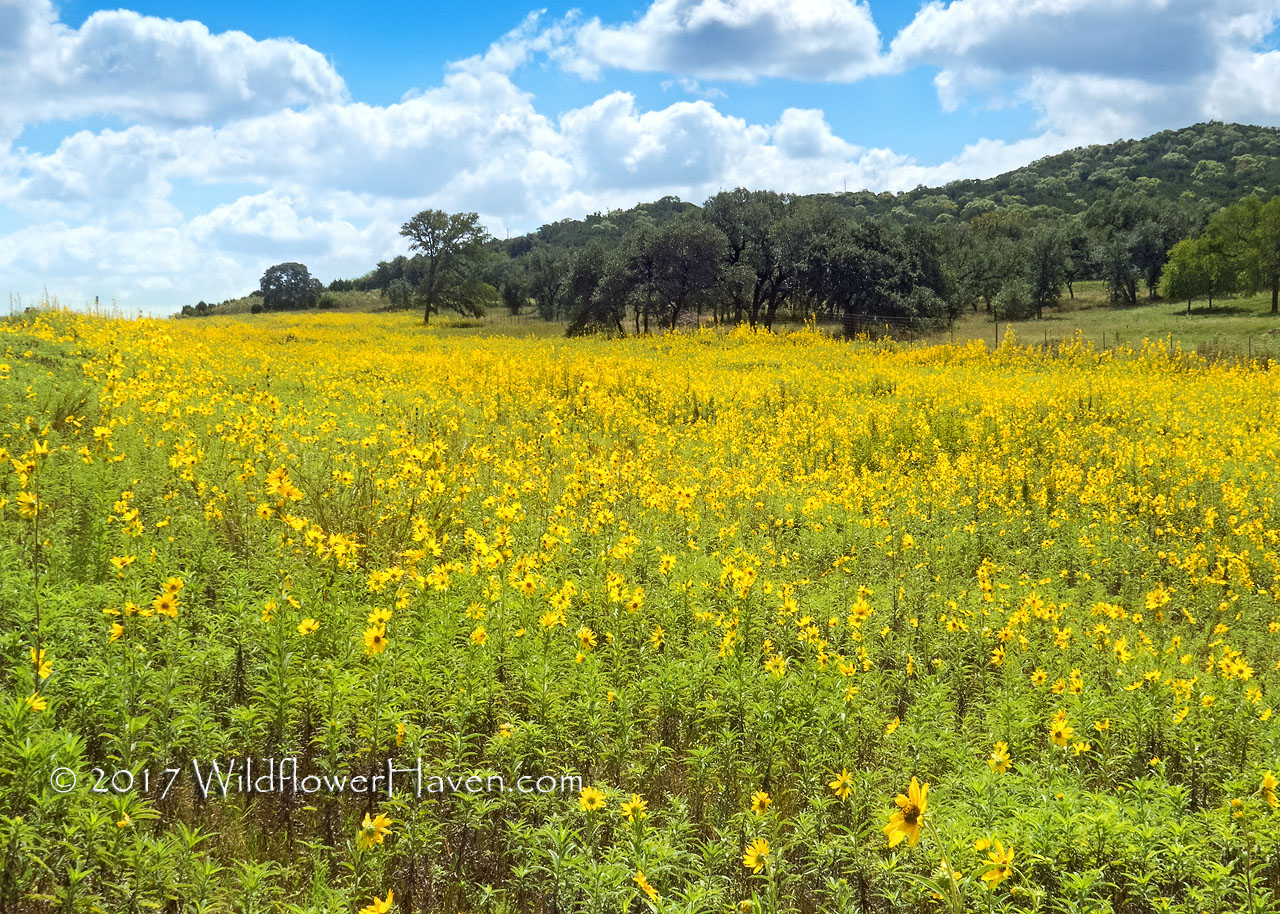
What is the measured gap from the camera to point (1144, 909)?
2771 mm

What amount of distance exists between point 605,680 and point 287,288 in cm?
6185

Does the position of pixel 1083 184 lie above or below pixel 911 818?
above

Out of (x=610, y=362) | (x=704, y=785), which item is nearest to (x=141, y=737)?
(x=704, y=785)

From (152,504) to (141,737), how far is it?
3.20m

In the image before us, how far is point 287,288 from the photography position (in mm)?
56531

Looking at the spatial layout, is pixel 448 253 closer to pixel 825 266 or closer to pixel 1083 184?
pixel 825 266

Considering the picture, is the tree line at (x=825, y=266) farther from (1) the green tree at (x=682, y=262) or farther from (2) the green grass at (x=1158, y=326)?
Answer: (2) the green grass at (x=1158, y=326)

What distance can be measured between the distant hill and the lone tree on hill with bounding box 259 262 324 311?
1220 inches

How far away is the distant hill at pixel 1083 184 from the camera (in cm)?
7994

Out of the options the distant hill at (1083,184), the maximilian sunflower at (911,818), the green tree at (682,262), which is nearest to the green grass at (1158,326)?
the green tree at (682,262)

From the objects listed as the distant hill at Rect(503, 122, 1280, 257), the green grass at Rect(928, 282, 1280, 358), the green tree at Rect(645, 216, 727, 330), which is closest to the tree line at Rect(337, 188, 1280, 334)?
the green tree at Rect(645, 216, 727, 330)

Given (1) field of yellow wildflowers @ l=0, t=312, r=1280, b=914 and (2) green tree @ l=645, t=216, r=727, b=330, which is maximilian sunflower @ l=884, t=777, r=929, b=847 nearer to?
(1) field of yellow wildflowers @ l=0, t=312, r=1280, b=914

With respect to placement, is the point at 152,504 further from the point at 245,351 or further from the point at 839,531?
the point at 245,351

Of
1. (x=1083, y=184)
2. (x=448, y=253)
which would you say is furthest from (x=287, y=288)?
(x=1083, y=184)
